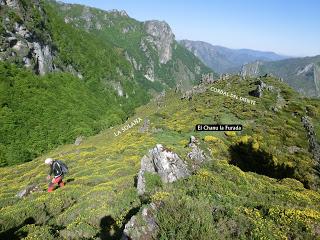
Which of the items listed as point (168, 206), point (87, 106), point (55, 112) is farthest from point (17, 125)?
point (168, 206)

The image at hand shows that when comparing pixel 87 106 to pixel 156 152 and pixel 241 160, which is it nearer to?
pixel 241 160

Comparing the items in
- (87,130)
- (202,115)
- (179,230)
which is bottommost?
(87,130)

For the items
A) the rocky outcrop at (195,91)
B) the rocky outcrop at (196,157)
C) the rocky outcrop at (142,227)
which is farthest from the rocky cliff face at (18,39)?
the rocky outcrop at (142,227)

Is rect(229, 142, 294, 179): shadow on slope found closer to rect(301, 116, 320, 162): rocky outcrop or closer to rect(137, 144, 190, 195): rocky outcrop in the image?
rect(301, 116, 320, 162): rocky outcrop

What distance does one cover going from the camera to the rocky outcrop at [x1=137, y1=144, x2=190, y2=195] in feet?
86.0

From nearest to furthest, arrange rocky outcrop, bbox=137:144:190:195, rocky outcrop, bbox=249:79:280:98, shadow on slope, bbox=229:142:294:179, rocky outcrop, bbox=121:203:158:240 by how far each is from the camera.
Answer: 1. rocky outcrop, bbox=121:203:158:240
2. rocky outcrop, bbox=137:144:190:195
3. shadow on slope, bbox=229:142:294:179
4. rocky outcrop, bbox=249:79:280:98

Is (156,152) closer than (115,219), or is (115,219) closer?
(115,219)

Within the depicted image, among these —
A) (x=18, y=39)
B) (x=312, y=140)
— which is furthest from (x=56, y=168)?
(x=18, y=39)

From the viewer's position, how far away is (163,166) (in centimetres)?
2711

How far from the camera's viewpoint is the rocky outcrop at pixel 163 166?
→ 86.0 feet

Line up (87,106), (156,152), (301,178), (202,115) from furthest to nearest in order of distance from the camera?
(87,106)
(202,115)
(301,178)
(156,152)

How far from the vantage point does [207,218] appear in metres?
15.9

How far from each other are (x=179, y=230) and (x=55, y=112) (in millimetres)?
157552

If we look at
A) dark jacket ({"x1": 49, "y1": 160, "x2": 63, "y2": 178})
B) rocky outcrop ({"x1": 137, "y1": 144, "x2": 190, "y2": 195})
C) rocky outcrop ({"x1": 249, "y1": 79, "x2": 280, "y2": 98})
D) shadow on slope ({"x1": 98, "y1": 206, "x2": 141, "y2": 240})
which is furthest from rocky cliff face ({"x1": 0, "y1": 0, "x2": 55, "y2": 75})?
shadow on slope ({"x1": 98, "y1": 206, "x2": 141, "y2": 240})
